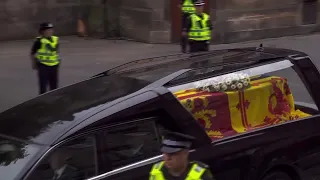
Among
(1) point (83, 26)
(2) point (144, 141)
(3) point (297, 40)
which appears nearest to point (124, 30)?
(1) point (83, 26)

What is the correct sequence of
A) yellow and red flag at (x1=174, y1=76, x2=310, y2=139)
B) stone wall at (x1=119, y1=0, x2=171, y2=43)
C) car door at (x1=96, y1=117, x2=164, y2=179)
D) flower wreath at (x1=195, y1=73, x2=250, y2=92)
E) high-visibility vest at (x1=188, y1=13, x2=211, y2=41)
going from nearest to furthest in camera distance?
car door at (x1=96, y1=117, x2=164, y2=179) → yellow and red flag at (x1=174, y1=76, x2=310, y2=139) → flower wreath at (x1=195, y1=73, x2=250, y2=92) → high-visibility vest at (x1=188, y1=13, x2=211, y2=41) → stone wall at (x1=119, y1=0, x2=171, y2=43)

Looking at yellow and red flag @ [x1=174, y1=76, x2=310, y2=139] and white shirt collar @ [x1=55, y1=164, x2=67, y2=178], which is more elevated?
yellow and red flag @ [x1=174, y1=76, x2=310, y2=139]

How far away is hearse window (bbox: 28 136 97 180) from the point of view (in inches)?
186

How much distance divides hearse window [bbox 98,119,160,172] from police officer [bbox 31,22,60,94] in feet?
17.9

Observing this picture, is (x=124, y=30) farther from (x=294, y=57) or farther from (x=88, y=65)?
(x=294, y=57)

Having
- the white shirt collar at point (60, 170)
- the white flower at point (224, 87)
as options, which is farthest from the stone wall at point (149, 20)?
the white shirt collar at point (60, 170)

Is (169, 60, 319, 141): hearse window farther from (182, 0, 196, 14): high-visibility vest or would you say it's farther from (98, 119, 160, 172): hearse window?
(182, 0, 196, 14): high-visibility vest

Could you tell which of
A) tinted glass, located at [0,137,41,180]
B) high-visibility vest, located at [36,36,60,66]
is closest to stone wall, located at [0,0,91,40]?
high-visibility vest, located at [36,36,60,66]

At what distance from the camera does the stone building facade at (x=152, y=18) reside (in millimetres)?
17359

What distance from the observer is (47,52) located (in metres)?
10.4

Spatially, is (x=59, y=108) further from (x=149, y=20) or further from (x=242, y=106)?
(x=149, y=20)

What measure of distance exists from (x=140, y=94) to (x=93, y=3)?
46.1ft

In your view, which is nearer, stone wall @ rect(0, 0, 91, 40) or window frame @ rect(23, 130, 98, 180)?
window frame @ rect(23, 130, 98, 180)

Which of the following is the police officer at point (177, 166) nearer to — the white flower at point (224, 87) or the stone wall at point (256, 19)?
the white flower at point (224, 87)
